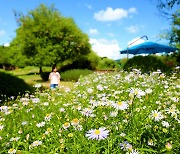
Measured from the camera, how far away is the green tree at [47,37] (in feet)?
77.9

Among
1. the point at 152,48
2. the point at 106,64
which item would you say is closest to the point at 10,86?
the point at 152,48

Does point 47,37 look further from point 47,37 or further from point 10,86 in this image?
point 10,86

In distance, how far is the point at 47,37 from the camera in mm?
23984

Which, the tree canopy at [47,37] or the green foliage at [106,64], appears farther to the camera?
the green foliage at [106,64]

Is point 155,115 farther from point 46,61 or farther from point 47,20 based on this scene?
point 47,20

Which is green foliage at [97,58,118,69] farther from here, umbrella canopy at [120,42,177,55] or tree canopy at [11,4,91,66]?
umbrella canopy at [120,42,177,55]

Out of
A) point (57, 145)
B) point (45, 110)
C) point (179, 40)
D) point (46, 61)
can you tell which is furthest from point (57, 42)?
point (57, 145)

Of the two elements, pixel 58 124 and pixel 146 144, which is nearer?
pixel 146 144

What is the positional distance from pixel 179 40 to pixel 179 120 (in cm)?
1915

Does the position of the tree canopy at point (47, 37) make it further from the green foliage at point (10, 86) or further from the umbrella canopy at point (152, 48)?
the green foliage at point (10, 86)

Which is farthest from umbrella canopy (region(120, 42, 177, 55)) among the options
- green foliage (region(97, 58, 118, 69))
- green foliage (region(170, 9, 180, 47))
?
green foliage (region(97, 58, 118, 69))

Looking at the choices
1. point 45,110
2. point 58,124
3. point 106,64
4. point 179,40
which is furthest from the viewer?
point 106,64

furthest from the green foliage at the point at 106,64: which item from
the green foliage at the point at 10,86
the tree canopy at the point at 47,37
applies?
the green foliage at the point at 10,86

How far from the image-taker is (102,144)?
8.91 feet
